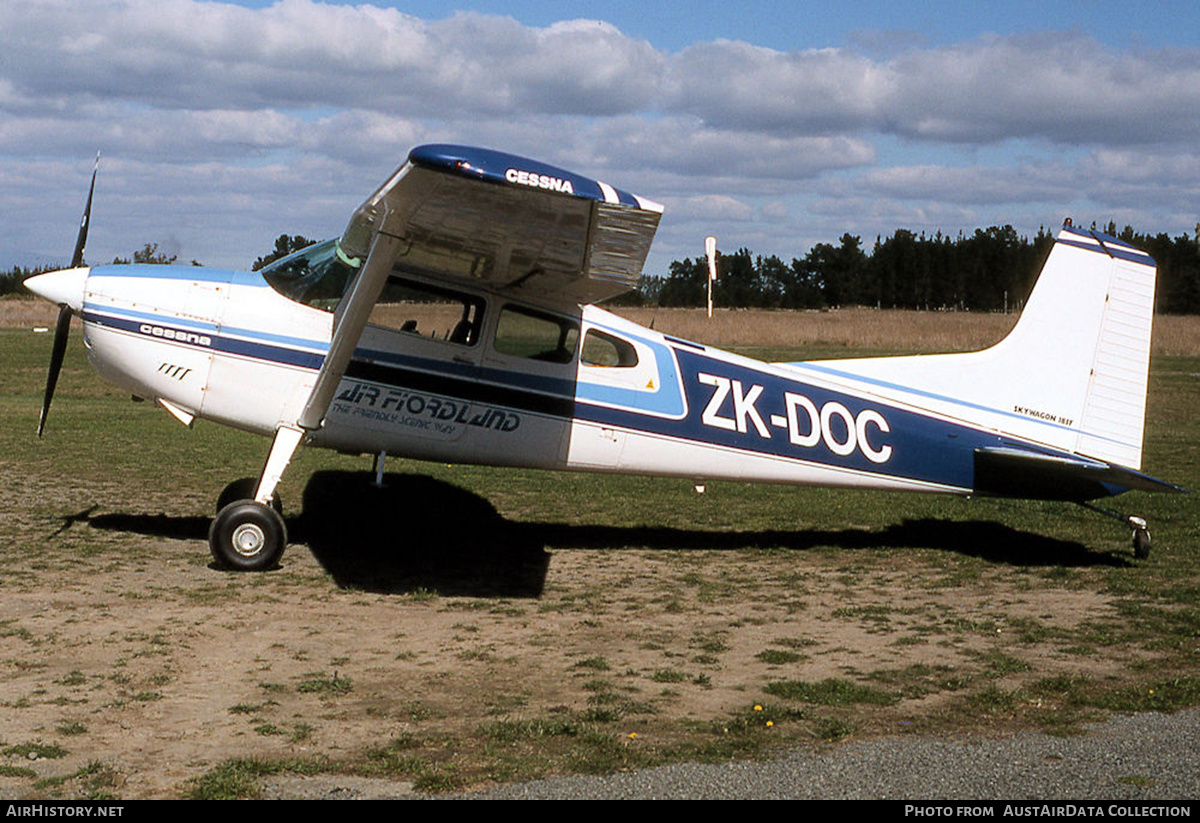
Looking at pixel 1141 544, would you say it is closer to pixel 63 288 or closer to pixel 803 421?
pixel 803 421

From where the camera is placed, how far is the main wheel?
809 centimetres

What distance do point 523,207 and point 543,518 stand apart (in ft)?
15.8

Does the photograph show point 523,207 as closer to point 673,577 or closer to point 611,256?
point 611,256

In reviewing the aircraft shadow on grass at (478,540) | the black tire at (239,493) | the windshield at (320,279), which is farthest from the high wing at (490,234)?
the black tire at (239,493)

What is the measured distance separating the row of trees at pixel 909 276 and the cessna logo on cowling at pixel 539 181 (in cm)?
5480

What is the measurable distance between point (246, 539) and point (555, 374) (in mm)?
2697

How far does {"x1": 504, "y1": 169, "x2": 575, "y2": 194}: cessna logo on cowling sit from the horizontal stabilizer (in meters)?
5.16

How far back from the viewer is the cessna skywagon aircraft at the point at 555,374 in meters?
8.14

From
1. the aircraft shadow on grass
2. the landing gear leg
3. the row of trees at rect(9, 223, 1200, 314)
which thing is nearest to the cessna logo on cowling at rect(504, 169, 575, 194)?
the aircraft shadow on grass

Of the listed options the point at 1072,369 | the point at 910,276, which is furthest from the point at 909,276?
the point at 1072,369

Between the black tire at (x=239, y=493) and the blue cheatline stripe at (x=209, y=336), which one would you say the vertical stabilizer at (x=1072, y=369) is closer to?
the blue cheatline stripe at (x=209, y=336)

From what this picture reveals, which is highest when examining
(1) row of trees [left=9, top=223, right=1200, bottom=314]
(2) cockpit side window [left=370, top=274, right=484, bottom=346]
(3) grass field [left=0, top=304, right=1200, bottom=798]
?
(1) row of trees [left=9, top=223, right=1200, bottom=314]

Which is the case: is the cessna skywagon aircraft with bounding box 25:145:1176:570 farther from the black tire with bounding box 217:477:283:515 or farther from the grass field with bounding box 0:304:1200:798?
the grass field with bounding box 0:304:1200:798

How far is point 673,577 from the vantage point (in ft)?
28.3
